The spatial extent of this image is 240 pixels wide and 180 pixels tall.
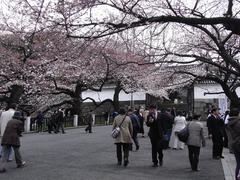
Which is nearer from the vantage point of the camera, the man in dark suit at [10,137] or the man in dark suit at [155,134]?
the man in dark suit at [10,137]

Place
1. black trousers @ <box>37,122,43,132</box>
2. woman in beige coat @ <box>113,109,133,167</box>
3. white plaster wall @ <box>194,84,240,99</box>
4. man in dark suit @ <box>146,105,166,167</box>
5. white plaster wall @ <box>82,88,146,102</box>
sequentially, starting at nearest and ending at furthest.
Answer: woman in beige coat @ <box>113,109,133,167</box> < man in dark suit @ <box>146,105,166,167</box> < black trousers @ <box>37,122,43,132</box> < white plaster wall @ <box>194,84,240,99</box> < white plaster wall @ <box>82,88,146,102</box>

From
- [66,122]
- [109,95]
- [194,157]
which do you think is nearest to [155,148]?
[194,157]

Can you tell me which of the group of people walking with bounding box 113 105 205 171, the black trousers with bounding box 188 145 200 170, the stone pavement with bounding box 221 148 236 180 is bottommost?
the stone pavement with bounding box 221 148 236 180

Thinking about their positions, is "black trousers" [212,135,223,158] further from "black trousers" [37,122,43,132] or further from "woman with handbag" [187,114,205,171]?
"black trousers" [37,122,43,132]

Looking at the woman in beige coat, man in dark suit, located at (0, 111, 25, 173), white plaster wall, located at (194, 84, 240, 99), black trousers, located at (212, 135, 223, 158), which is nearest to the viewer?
man in dark suit, located at (0, 111, 25, 173)

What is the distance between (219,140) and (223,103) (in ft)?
47.3

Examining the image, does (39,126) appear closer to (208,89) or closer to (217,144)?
(217,144)

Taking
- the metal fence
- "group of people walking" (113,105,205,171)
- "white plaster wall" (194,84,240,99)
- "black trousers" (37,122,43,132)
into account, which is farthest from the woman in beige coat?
"white plaster wall" (194,84,240,99)

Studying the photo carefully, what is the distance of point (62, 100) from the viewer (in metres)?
44.5

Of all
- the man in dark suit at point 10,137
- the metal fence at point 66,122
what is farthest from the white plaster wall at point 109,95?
the man in dark suit at point 10,137

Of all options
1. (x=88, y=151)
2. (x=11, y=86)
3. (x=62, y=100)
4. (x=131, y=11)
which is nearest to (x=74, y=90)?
(x=62, y=100)

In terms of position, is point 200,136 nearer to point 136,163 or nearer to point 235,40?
point 136,163

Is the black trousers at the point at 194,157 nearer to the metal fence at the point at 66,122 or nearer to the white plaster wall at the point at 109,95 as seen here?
the metal fence at the point at 66,122

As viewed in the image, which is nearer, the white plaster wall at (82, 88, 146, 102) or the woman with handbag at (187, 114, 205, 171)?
the woman with handbag at (187, 114, 205, 171)
